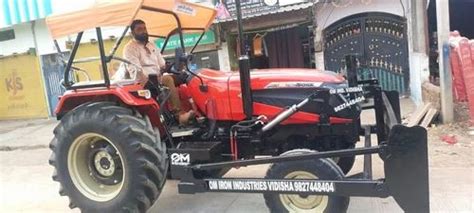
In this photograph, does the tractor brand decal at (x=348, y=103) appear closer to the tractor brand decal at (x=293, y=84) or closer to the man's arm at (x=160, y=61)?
the tractor brand decal at (x=293, y=84)

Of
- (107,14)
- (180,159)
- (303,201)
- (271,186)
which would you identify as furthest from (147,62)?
(303,201)

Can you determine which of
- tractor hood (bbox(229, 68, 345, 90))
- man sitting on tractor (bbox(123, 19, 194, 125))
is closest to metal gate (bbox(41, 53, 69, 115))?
man sitting on tractor (bbox(123, 19, 194, 125))

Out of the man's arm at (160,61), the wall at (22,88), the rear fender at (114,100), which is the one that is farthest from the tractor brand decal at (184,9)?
the wall at (22,88)

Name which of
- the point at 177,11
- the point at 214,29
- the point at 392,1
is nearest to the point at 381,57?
the point at 392,1

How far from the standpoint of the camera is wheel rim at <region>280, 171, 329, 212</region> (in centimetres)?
449

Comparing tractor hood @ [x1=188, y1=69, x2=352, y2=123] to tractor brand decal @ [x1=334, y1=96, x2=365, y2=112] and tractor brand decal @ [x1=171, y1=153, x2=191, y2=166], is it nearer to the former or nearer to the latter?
tractor brand decal @ [x1=334, y1=96, x2=365, y2=112]

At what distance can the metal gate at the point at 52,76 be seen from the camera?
1714 cm

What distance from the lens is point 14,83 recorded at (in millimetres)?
17938

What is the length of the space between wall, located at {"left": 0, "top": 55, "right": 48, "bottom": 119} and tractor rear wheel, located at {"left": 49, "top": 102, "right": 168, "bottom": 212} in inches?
517

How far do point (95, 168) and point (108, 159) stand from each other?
26 centimetres

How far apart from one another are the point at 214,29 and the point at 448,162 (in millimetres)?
8688

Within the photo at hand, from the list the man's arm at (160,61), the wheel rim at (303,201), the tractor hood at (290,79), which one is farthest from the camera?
the man's arm at (160,61)

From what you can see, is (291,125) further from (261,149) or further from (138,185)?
(138,185)

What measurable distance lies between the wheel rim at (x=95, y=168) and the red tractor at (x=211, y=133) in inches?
0.4
